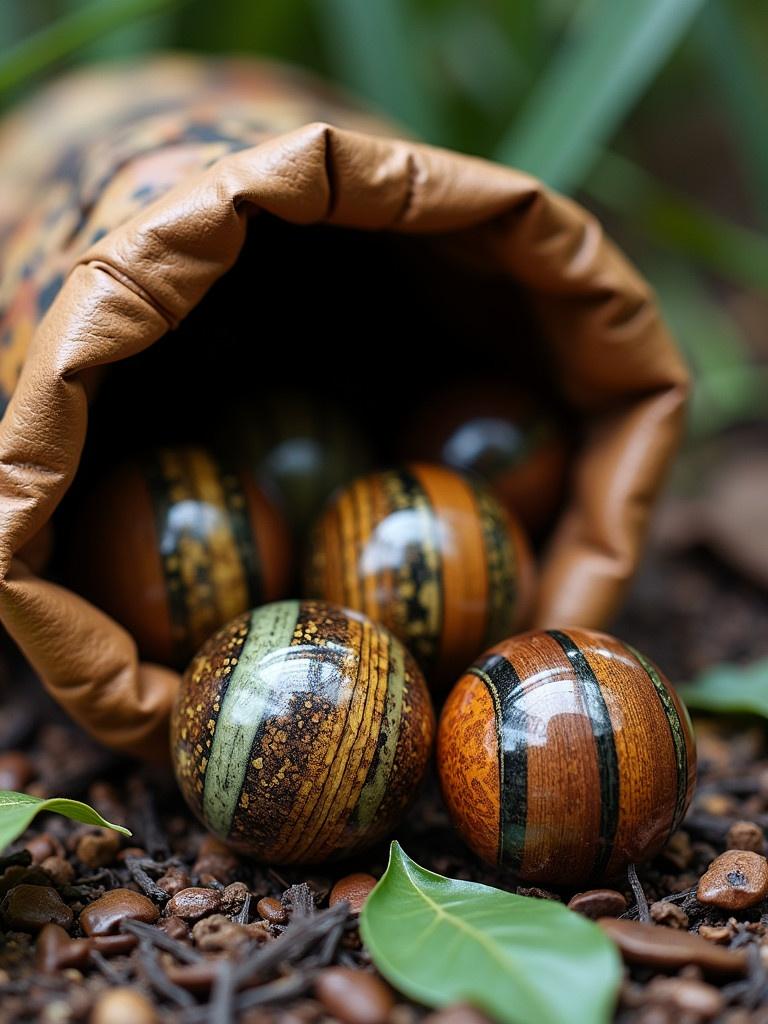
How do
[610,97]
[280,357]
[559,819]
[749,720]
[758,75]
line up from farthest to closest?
[758,75] < [610,97] < [280,357] < [749,720] < [559,819]

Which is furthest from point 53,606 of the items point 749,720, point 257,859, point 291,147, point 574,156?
point 574,156

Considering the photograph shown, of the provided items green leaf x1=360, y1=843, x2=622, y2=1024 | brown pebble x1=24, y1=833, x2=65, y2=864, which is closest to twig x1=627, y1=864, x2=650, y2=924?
green leaf x1=360, y1=843, x2=622, y2=1024

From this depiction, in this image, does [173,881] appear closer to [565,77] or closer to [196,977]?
[196,977]

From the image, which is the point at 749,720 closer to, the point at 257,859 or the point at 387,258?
the point at 257,859

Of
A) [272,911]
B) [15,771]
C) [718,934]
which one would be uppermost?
[718,934]

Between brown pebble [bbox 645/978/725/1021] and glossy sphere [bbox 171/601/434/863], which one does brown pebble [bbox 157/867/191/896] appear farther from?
brown pebble [bbox 645/978/725/1021]

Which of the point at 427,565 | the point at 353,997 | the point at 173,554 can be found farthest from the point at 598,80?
the point at 353,997

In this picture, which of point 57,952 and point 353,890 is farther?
point 353,890
